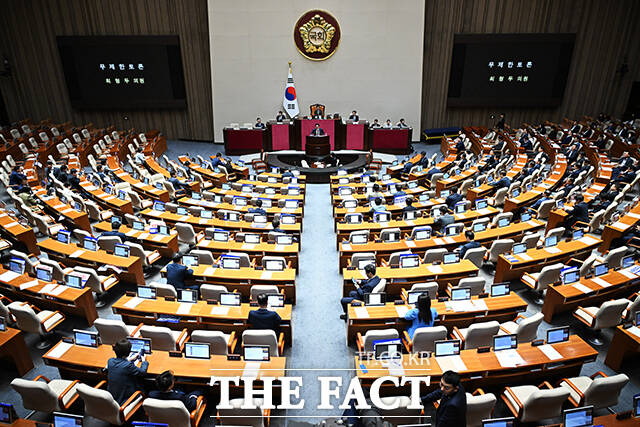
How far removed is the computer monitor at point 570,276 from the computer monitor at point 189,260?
272 inches

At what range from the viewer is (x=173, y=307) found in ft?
21.9

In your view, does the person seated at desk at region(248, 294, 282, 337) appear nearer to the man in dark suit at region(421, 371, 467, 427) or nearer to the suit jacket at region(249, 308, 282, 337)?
the suit jacket at region(249, 308, 282, 337)

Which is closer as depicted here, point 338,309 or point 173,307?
point 173,307

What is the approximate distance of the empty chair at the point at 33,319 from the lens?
20.6 feet

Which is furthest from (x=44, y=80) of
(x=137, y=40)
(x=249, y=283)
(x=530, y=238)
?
(x=530, y=238)

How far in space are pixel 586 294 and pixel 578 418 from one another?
3238mm

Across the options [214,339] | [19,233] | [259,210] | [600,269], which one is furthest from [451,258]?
[19,233]

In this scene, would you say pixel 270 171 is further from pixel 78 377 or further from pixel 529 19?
pixel 529 19

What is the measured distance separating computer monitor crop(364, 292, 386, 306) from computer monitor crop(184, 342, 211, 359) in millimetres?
2649

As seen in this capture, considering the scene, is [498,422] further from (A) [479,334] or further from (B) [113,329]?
(B) [113,329]

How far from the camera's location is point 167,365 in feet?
17.6

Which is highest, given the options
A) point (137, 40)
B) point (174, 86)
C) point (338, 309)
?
point (137, 40)

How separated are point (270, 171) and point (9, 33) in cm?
1675

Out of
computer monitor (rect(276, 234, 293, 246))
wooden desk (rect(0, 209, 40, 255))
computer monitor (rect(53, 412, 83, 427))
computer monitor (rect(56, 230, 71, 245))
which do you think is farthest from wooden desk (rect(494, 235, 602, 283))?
wooden desk (rect(0, 209, 40, 255))
